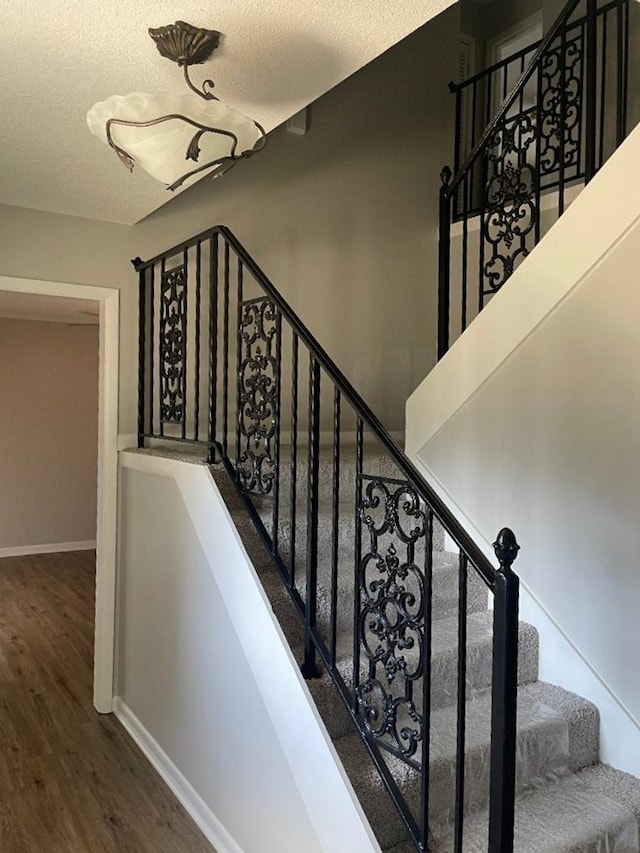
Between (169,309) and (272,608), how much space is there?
174cm

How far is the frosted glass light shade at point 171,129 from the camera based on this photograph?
1630 millimetres

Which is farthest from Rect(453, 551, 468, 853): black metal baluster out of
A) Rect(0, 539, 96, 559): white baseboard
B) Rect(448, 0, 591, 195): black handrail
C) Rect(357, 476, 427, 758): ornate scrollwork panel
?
Rect(0, 539, 96, 559): white baseboard

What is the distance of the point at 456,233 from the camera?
4.17 metres

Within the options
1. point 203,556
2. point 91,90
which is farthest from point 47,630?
point 91,90

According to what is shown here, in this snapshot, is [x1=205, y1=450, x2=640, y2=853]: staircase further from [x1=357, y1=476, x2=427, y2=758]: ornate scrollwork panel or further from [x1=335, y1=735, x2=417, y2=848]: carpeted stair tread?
[x1=357, y1=476, x2=427, y2=758]: ornate scrollwork panel

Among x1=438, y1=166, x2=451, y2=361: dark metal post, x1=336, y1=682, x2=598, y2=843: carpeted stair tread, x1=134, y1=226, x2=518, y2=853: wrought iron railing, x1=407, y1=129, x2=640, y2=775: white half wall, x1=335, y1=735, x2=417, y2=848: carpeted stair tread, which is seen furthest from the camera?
x1=438, y1=166, x2=451, y2=361: dark metal post

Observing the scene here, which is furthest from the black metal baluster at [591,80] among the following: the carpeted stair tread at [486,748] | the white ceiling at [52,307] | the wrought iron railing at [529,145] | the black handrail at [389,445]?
the white ceiling at [52,307]

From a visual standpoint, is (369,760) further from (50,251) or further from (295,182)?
(295,182)

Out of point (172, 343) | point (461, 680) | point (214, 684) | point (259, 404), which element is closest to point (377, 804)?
point (461, 680)

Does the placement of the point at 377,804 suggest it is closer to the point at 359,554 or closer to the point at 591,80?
the point at 359,554

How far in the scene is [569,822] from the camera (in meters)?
1.93

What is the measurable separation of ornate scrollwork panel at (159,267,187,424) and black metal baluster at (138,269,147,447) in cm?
16

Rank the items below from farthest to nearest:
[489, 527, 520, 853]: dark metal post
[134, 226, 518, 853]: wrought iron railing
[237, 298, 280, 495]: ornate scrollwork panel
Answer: [237, 298, 280, 495]: ornate scrollwork panel, [134, 226, 518, 853]: wrought iron railing, [489, 527, 520, 853]: dark metal post

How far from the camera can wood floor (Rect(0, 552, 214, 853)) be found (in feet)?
8.14
